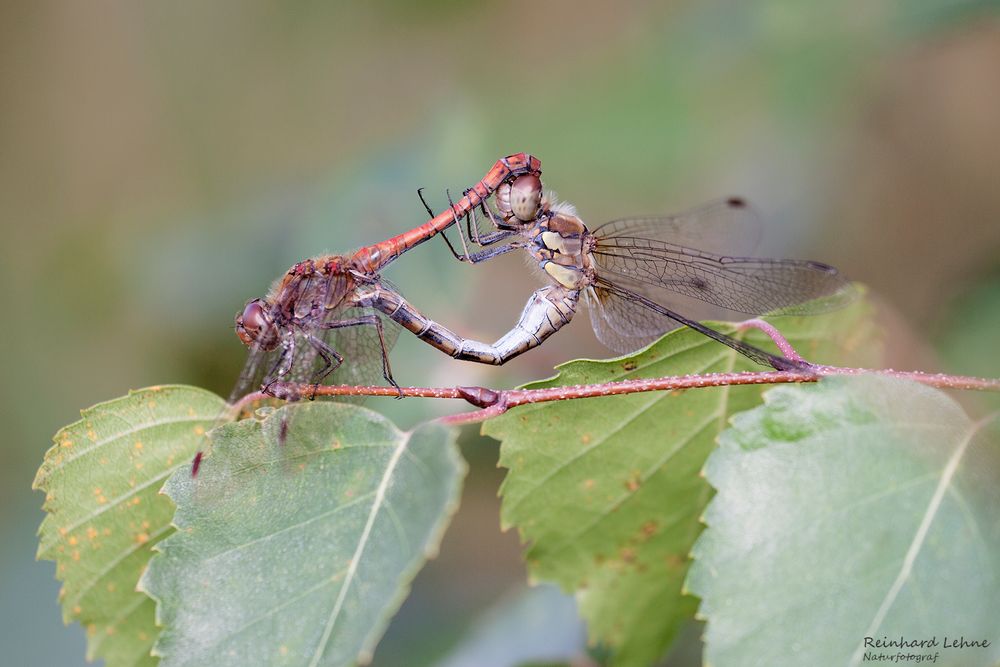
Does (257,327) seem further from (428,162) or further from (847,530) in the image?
(428,162)

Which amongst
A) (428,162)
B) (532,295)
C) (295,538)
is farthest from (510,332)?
(428,162)

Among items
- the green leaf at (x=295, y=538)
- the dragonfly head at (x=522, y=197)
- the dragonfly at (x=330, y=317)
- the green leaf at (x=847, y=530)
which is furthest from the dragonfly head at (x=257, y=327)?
the green leaf at (x=847, y=530)

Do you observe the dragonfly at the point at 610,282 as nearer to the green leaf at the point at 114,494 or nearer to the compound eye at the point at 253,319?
the compound eye at the point at 253,319

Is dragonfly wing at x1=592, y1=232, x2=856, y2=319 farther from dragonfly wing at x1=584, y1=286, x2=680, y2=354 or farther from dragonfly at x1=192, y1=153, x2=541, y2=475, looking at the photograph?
dragonfly at x1=192, y1=153, x2=541, y2=475

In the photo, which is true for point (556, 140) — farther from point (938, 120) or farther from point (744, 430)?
point (744, 430)

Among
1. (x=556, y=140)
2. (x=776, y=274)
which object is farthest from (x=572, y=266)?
(x=556, y=140)
